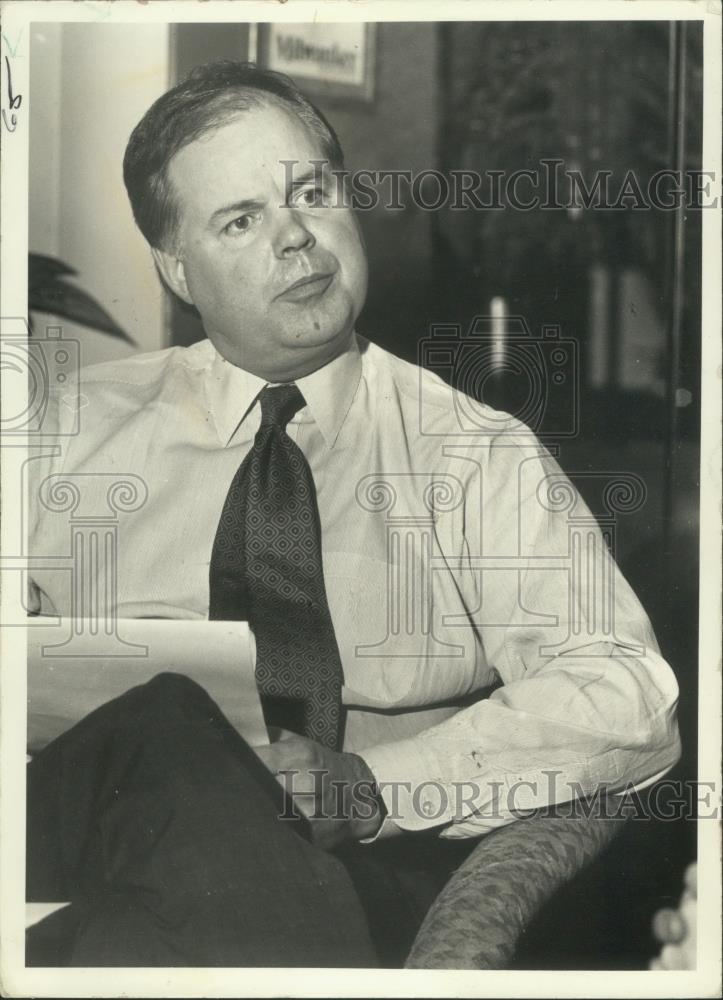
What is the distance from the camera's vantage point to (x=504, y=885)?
105 cm

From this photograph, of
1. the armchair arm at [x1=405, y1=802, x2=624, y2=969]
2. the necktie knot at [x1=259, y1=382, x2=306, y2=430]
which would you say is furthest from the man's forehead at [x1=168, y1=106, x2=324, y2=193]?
the armchair arm at [x1=405, y1=802, x2=624, y2=969]

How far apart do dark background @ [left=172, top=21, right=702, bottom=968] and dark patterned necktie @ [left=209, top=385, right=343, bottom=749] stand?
17cm

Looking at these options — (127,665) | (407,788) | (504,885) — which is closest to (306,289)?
(127,665)

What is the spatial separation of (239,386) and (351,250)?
200 mm

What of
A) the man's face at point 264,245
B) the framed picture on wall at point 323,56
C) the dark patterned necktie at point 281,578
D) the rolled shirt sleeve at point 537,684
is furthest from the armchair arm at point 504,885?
the framed picture on wall at point 323,56

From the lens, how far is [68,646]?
45.9 inches

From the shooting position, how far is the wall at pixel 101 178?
3.81ft

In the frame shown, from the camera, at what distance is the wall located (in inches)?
45.8

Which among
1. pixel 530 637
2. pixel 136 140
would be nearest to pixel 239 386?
pixel 136 140

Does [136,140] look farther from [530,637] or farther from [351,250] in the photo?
[530,637]

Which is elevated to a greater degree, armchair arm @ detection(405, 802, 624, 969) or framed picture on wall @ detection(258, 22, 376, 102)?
framed picture on wall @ detection(258, 22, 376, 102)

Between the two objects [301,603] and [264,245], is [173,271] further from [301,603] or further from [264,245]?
[301,603]

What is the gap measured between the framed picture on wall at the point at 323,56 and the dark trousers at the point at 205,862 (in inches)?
27.2

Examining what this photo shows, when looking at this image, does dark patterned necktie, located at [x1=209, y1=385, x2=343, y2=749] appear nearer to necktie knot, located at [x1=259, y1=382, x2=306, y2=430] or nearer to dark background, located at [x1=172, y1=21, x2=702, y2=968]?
necktie knot, located at [x1=259, y1=382, x2=306, y2=430]
